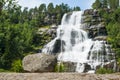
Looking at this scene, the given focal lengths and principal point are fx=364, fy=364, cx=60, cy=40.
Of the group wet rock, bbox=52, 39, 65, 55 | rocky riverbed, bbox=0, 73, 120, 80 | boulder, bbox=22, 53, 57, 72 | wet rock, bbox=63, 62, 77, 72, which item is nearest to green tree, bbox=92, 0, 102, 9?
wet rock, bbox=52, 39, 65, 55

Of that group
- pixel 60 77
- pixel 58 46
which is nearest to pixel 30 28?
pixel 58 46

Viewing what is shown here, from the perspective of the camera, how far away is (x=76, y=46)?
93.1 meters

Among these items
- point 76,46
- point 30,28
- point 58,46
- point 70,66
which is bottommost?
point 70,66

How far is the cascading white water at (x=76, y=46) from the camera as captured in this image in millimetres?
82312

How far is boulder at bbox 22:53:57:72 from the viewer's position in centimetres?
2667

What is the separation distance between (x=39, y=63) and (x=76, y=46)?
218ft

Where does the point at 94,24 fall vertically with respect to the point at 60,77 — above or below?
below

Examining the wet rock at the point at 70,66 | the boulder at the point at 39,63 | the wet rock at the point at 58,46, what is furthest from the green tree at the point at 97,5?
the boulder at the point at 39,63

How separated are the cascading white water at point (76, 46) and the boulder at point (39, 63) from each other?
158ft

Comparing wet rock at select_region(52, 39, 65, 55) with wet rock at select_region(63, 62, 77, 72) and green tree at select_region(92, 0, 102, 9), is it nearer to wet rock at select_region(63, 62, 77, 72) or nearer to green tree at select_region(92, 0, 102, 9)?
wet rock at select_region(63, 62, 77, 72)

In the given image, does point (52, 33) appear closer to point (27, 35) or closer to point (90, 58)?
point (27, 35)

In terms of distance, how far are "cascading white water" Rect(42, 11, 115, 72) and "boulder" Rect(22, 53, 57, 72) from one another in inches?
1891

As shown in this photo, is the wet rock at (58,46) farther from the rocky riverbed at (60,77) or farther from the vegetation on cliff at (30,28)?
the rocky riverbed at (60,77)

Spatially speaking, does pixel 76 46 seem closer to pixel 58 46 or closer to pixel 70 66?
pixel 58 46
